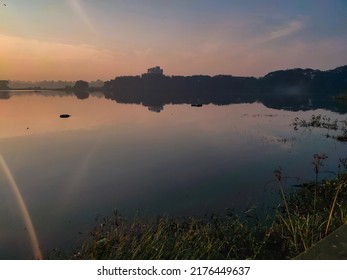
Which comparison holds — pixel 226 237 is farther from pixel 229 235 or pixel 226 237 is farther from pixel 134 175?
pixel 134 175

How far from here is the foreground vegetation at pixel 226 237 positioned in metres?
7.97

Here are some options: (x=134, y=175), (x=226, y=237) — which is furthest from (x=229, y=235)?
(x=134, y=175)

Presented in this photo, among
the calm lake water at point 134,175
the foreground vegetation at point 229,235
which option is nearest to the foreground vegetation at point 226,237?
the foreground vegetation at point 229,235

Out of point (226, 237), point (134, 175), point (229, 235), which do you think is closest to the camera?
point (226, 237)

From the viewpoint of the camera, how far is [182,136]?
41.7 meters

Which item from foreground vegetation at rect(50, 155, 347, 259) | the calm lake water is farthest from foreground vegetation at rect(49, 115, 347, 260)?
the calm lake water

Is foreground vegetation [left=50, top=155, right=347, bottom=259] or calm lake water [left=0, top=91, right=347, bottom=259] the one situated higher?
foreground vegetation [left=50, top=155, right=347, bottom=259]

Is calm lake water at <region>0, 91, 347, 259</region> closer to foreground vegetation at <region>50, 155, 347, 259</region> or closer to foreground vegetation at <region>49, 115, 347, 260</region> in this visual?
foreground vegetation at <region>49, 115, 347, 260</region>

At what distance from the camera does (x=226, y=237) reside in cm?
1027

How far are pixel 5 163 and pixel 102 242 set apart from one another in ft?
67.9

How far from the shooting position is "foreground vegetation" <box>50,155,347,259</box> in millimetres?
7969

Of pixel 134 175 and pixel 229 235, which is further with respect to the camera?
pixel 134 175

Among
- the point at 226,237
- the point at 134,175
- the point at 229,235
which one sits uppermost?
the point at 226,237

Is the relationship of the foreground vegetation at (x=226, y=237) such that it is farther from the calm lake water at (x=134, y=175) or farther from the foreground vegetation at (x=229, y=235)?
the calm lake water at (x=134, y=175)
